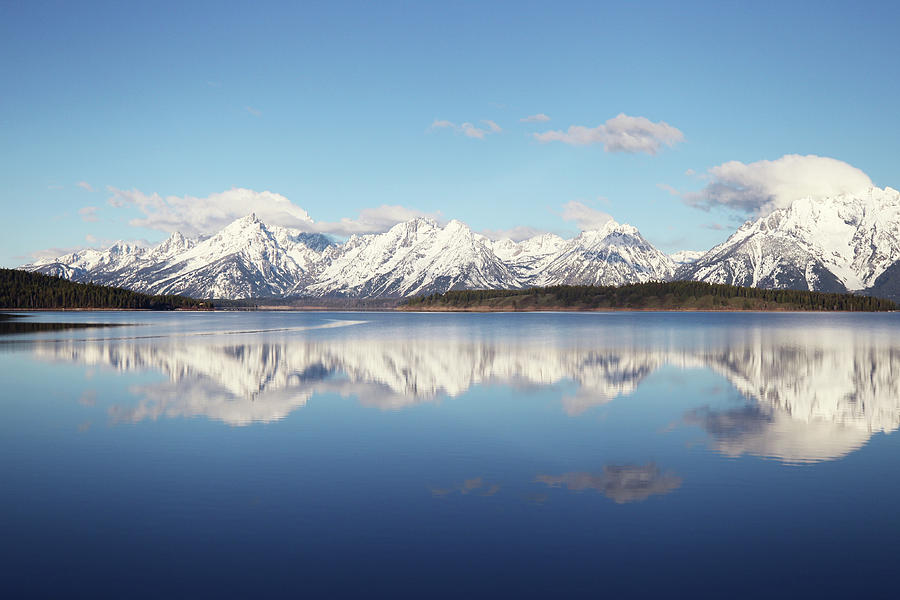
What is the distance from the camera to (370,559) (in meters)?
17.2

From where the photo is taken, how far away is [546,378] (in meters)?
57.6

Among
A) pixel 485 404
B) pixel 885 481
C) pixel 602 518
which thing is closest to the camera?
pixel 602 518

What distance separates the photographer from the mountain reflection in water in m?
35.3

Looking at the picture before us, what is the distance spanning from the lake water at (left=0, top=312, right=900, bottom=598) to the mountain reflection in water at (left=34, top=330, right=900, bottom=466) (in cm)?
37

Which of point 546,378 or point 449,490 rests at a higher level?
point 546,378

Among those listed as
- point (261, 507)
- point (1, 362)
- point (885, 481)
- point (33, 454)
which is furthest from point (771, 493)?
point (1, 362)

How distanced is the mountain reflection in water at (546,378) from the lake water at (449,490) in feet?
1.23

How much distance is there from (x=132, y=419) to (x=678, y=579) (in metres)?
30.9

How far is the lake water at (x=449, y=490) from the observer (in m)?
16.3

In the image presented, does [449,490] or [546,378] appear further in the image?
[546,378]

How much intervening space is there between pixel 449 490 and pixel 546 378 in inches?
1381

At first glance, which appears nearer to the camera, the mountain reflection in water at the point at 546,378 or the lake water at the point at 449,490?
the lake water at the point at 449,490

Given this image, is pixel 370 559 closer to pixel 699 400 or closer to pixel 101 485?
pixel 101 485

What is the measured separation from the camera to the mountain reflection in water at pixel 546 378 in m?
35.3
